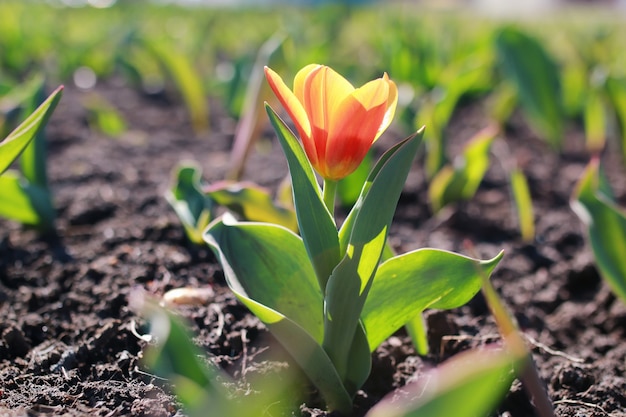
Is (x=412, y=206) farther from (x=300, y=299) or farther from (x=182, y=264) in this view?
(x=300, y=299)

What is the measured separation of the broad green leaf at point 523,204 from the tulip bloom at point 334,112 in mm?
1208

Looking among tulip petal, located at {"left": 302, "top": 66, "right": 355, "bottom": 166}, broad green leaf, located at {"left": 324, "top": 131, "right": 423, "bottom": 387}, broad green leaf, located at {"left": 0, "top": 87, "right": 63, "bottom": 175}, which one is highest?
broad green leaf, located at {"left": 0, "top": 87, "right": 63, "bottom": 175}

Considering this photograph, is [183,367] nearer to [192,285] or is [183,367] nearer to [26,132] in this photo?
[26,132]

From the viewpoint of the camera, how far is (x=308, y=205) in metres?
1.06

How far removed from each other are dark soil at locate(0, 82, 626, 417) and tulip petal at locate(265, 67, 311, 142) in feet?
1.65

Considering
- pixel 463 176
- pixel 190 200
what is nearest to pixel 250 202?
pixel 190 200

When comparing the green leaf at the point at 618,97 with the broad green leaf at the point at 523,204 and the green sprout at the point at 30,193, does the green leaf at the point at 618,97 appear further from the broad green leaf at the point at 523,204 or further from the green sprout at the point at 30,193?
the green sprout at the point at 30,193

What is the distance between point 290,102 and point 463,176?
1.48 metres

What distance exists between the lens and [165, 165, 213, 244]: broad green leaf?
1.78m

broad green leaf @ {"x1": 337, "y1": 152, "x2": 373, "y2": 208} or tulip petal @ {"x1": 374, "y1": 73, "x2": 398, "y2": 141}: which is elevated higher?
tulip petal @ {"x1": 374, "y1": 73, "x2": 398, "y2": 141}

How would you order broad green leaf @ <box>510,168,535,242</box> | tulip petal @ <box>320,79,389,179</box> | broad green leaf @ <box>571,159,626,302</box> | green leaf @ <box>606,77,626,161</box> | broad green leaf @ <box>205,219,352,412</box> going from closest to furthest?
tulip petal @ <box>320,79,389,179</box>, broad green leaf @ <box>205,219,352,412</box>, broad green leaf @ <box>571,159,626,302</box>, broad green leaf @ <box>510,168,535,242</box>, green leaf @ <box>606,77,626,161</box>

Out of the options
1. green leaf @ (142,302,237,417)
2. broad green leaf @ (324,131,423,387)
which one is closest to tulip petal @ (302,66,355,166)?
broad green leaf @ (324,131,423,387)

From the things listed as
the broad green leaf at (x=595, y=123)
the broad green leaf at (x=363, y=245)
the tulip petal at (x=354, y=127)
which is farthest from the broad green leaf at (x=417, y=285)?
the broad green leaf at (x=595, y=123)

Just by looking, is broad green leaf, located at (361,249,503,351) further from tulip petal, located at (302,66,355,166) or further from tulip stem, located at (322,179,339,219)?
tulip petal, located at (302,66,355,166)
